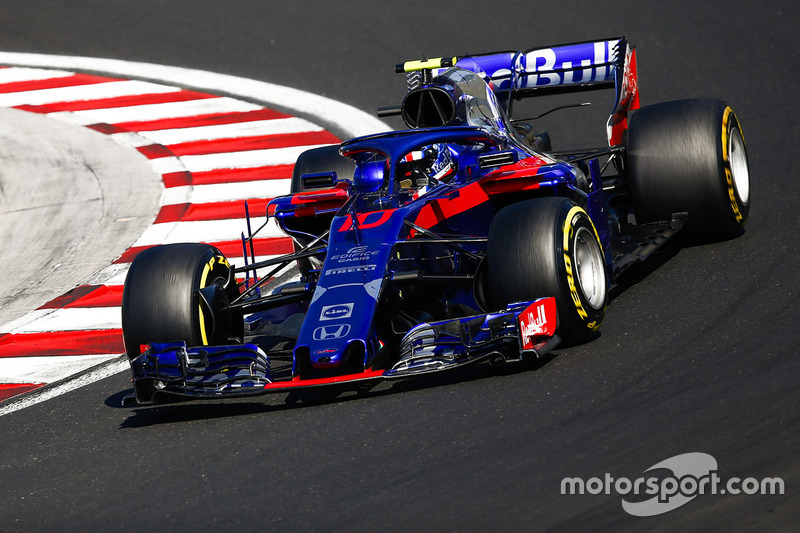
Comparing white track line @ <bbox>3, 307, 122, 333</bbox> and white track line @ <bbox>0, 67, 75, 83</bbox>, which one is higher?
white track line @ <bbox>0, 67, 75, 83</bbox>

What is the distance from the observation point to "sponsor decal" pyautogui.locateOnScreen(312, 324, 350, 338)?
570 cm

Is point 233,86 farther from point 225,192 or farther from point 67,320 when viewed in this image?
point 67,320

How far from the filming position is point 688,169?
7.37m

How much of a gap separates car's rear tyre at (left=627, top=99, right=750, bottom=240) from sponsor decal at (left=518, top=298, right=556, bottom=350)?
199cm

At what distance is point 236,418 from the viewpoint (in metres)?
5.86

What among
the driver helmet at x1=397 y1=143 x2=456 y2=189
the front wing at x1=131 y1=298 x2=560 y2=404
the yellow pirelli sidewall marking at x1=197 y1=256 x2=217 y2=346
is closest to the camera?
the front wing at x1=131 y1=298 x2=560 y2=404

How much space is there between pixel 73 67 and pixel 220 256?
857cm

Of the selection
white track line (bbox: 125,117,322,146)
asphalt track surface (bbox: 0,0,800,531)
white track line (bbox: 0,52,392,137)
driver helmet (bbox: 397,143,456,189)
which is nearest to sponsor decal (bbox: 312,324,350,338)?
asphalt track surface (bbox: 0,0,800,531)

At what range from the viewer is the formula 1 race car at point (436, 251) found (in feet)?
18.8

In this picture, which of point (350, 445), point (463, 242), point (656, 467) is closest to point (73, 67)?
point (463, 242)

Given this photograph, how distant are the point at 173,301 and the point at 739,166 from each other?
3798 millimetres

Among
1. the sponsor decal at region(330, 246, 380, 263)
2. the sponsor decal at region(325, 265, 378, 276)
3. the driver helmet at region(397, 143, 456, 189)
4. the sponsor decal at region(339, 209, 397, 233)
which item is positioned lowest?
the sponsor decal at region(325, 265, 378, 276)

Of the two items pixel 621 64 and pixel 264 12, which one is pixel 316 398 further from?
pixel 264 12

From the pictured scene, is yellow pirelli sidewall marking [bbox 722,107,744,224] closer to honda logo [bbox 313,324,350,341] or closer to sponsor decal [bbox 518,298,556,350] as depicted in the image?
sponsor decal [bbox 518,298,556,350]
